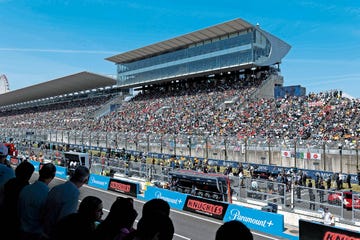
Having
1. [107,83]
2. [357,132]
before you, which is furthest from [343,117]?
[107,83]

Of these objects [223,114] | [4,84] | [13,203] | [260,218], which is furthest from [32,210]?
[4,84]

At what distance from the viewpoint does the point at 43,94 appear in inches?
3679

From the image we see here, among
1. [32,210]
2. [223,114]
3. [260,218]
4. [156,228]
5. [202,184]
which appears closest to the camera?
[156,228]

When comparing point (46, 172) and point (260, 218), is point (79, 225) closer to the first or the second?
point (46, 172)

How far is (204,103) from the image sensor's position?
5038 cm

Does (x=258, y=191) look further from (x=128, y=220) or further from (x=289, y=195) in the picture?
(x=128, y=220)

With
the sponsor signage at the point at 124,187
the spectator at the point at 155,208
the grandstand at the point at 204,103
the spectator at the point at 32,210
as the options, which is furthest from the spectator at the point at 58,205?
the grandstand at the point at 204,103

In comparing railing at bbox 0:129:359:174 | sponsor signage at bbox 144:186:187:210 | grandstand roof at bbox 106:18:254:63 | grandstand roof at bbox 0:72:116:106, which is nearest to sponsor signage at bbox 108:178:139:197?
sponsor signage at bbox 144:186:187:210

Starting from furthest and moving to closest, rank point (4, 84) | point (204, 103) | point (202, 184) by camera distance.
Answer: point (4, 84) < point (204, 103) < point (202, 184)

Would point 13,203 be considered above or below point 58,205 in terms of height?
below

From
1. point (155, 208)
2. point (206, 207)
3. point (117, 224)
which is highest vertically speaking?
point (155, 208)

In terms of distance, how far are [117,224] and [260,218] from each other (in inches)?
462

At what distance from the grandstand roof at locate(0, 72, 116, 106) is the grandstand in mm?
251

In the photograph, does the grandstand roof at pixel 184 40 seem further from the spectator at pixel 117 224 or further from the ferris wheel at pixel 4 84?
the ferris wheel at pixel 4 84
